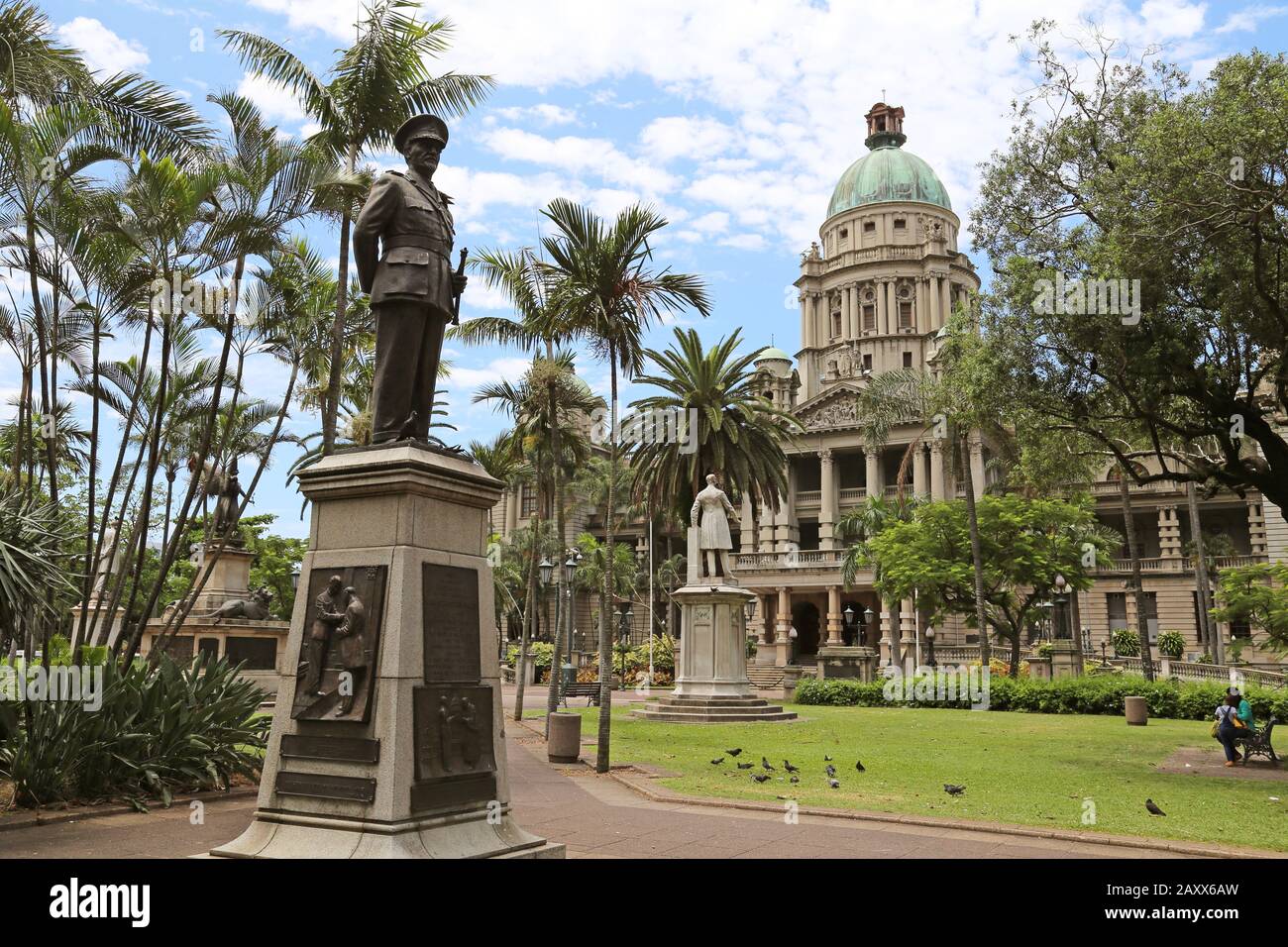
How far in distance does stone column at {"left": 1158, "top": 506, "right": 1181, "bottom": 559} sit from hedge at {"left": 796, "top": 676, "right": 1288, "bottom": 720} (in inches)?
1368

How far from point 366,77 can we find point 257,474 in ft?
32.1

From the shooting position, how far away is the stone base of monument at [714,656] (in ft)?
86.6

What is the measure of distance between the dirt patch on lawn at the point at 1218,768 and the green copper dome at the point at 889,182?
71769 mm

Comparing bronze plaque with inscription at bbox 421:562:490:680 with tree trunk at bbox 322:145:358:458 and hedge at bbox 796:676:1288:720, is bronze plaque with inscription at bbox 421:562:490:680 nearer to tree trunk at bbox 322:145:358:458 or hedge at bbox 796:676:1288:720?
tree trunk at bbox 322:145:358:458

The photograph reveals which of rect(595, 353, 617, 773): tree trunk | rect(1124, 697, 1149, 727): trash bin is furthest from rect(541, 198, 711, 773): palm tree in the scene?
rect(1124, 697, 1149, 727): trash bin

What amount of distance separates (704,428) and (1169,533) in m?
43.9

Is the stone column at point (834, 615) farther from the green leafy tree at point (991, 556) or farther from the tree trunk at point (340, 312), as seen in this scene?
the tree trunk at point (340, 312)

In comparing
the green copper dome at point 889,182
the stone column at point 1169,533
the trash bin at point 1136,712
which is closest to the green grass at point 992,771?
the trash bin at point 1136,712

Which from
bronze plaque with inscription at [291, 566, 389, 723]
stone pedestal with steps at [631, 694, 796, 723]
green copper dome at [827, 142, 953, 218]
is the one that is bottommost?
stone pedestal with steps at [631, 694, 796, 723]

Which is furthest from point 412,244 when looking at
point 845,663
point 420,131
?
point 845,663

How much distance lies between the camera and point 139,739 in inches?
431

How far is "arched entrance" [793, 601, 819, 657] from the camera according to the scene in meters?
70.1

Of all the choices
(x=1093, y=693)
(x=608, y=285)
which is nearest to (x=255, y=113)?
(x=608, y=285)

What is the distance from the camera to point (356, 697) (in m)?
6.77
